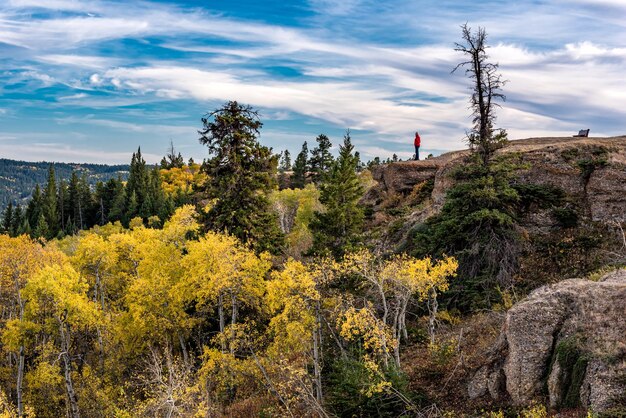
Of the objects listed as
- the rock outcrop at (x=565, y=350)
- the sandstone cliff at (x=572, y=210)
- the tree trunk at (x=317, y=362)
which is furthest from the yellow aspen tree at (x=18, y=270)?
the rock outcrop at (x=565, y=350)

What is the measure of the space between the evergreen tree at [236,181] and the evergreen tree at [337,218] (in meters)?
3.73

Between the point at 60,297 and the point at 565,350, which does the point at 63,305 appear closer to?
the point at 60,297

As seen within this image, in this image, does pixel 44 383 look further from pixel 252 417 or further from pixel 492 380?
pixel 492 380

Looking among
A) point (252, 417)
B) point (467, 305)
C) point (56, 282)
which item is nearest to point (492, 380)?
point (467, 305)

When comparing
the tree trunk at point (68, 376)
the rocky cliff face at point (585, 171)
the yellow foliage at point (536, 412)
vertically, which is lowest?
the tree trunk at point (68, 376)

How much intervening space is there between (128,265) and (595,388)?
35422 mm

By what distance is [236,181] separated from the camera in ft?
105

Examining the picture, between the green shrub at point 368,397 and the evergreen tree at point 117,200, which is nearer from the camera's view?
the green shrub at point 368,397

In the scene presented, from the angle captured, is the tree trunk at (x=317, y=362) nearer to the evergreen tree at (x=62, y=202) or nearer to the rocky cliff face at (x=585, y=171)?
the rocky cliff face at (x=585, y=171)

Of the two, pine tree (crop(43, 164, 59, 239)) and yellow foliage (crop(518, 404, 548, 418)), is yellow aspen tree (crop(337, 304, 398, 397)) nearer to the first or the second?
yellow foliage (crop(518, 404, 548, 418))

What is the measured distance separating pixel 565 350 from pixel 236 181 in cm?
2306

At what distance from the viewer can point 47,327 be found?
1236 inches

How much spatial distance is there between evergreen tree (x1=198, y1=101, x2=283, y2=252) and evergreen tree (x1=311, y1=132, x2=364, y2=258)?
3.73 meters

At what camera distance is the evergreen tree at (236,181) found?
31.9 m
